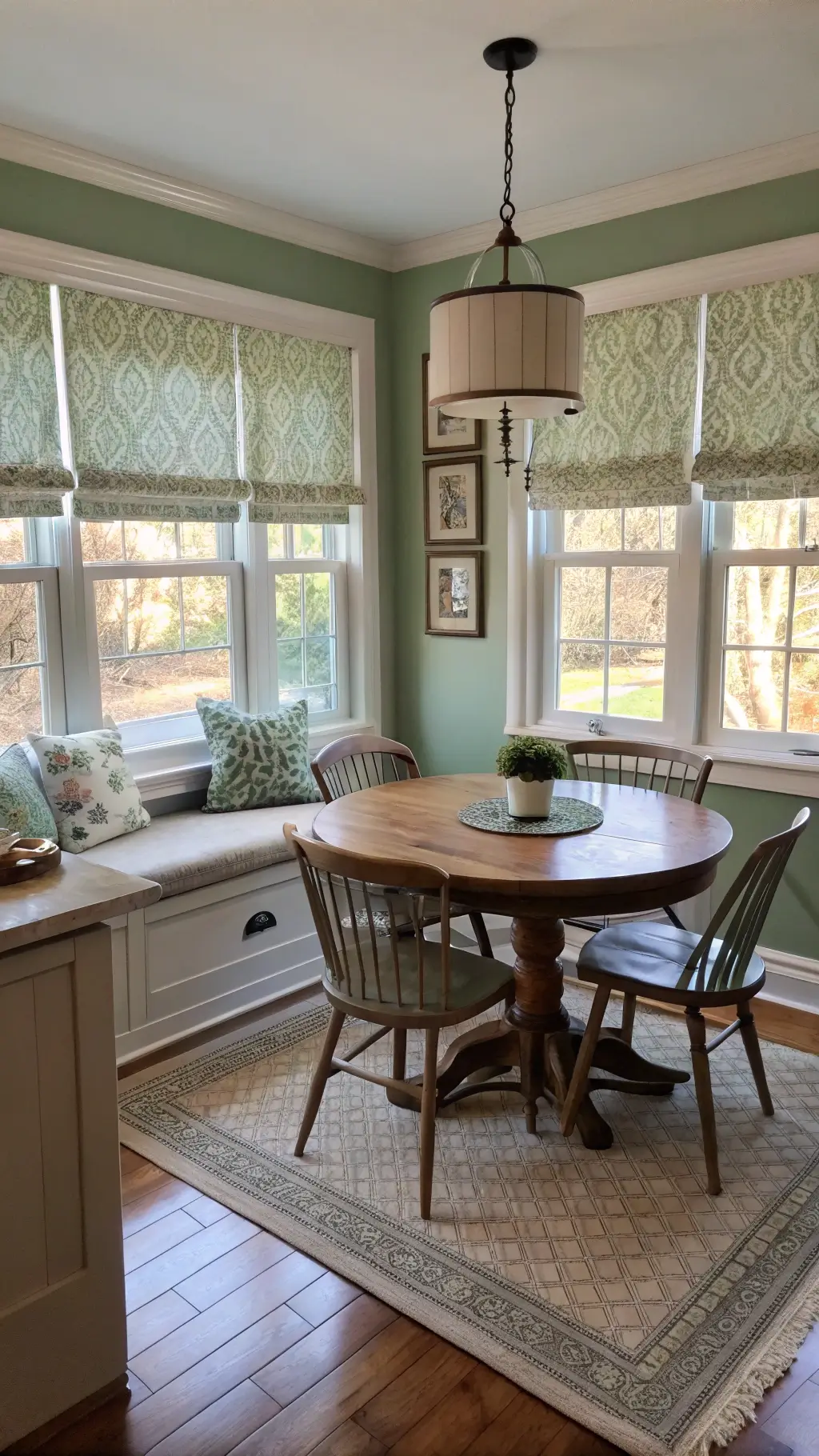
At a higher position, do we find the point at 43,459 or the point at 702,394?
the point at 702,394

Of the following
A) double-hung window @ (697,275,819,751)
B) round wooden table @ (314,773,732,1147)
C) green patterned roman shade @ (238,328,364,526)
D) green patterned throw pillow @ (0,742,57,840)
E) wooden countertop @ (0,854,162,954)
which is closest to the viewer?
wooden countertop @ (0,854,162,954)

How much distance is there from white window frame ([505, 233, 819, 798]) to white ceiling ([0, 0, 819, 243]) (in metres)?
0.35

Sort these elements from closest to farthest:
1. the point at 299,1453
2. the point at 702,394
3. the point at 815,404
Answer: the point at 299,1453 < the point at 815,404 < the point at 702,394

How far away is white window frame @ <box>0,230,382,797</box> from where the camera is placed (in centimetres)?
327

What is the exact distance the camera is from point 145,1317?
204 centimetres

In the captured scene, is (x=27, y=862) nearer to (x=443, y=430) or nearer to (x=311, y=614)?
(x=311, y=614)

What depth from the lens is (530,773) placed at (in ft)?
8.82

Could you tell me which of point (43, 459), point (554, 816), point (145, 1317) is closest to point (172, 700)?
point (43, 459)

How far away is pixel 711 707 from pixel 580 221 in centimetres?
181

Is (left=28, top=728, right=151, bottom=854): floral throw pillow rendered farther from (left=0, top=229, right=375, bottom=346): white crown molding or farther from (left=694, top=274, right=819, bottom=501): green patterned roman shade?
(left=694, top=274, right=819, bottom=501): green patterned roman shade

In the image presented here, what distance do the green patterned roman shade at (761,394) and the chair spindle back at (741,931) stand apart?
4.41 feet

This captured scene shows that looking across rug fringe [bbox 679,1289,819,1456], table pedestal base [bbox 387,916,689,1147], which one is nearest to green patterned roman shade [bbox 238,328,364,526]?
table pedestal base [bbox 387,916,689,1147]

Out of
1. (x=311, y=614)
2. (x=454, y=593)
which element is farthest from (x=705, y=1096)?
(x=311, y=614)

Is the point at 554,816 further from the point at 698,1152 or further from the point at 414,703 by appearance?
the point at 414,703
